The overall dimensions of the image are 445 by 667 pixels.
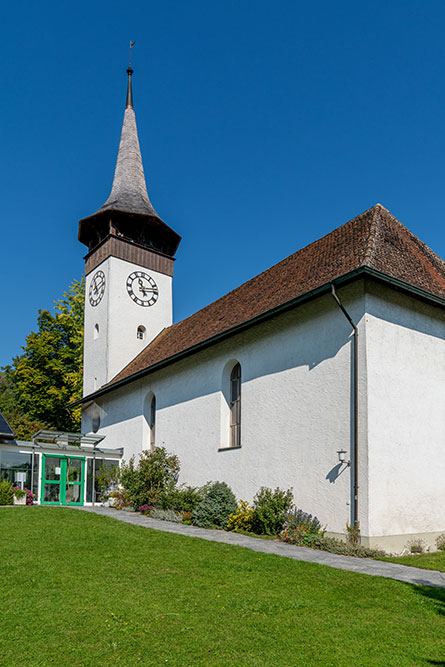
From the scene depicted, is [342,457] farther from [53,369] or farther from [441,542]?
[53,369]

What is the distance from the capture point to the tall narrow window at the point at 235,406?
16.4m

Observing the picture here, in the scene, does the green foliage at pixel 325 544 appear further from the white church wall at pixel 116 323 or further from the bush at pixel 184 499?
the white church wall at pixel 116 323

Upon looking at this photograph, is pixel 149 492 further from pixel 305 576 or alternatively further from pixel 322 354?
pixel 305 576

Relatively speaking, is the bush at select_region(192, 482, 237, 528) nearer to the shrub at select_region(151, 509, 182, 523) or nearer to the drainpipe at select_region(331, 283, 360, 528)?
the shrub at select_region(151, 509, 182, 523)

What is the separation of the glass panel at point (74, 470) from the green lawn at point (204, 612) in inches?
496

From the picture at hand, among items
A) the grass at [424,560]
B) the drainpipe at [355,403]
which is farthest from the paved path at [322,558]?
the drainpipe at [355,403]

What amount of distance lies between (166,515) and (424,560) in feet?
27.4

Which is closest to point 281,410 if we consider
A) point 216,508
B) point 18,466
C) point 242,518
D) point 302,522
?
point 302,522

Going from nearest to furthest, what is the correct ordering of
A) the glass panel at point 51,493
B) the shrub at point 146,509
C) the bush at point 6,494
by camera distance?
the shrub at point 146,509
the bush at point 6,494
the glass panel at point 51,493

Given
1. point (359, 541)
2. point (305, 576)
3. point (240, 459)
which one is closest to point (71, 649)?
point (305, 576)

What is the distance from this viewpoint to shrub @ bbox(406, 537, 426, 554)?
1120cm

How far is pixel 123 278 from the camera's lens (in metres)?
27.7

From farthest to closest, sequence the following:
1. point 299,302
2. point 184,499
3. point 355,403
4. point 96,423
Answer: point 96,423 → point 184,499 → point 299,302 → point 355,403

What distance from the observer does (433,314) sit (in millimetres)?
13117
